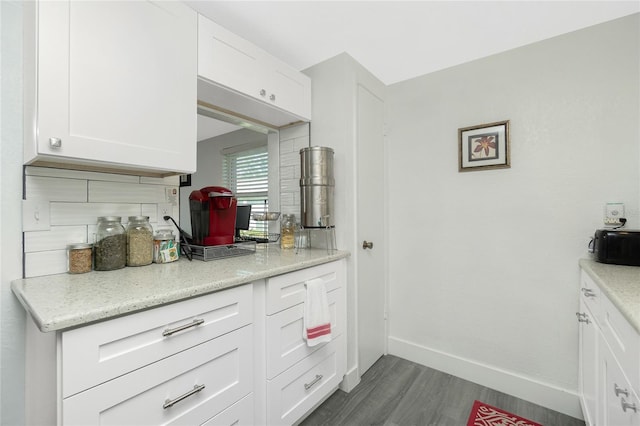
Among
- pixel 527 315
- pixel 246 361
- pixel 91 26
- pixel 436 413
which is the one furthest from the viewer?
pixel 527 315

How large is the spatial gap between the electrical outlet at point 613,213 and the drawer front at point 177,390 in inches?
79.6

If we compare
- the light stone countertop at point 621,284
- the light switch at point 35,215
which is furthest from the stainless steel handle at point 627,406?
the light switch at point 35,215

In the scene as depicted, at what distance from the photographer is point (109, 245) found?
1.30m

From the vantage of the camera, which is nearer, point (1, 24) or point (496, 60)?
point (1, 24)

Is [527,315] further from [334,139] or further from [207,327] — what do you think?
[207,327]

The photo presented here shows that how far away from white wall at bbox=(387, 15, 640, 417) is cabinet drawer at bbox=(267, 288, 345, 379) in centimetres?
115

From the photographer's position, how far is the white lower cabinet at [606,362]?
85 centimetres

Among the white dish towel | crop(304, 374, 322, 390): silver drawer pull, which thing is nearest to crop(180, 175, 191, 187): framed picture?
the white dish towel

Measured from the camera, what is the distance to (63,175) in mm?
1300

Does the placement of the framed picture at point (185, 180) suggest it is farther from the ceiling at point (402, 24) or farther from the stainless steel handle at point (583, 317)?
the stainless steel handle at point (583, 317)

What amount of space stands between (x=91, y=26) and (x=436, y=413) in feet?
8.51

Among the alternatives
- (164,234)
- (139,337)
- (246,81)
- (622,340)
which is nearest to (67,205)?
(164,234)

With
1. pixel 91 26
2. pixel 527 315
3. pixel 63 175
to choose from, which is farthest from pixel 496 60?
pixel 63 175

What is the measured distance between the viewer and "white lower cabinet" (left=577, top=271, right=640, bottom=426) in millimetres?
848
